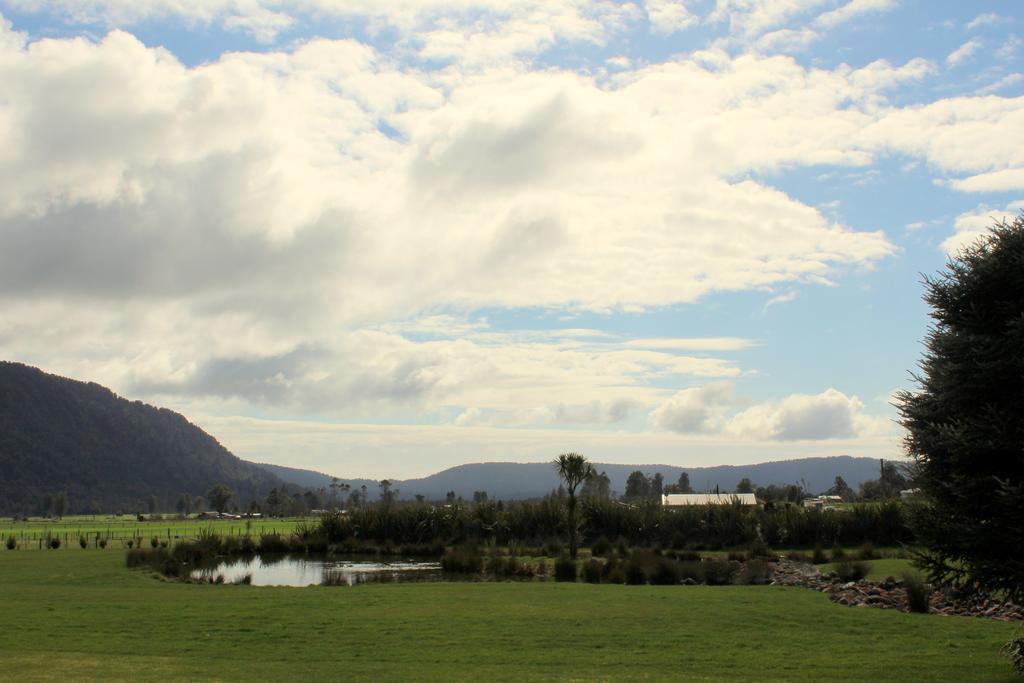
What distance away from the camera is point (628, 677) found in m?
11.2

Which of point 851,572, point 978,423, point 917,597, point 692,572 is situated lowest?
point 692,572

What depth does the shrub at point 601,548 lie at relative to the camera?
3456cm

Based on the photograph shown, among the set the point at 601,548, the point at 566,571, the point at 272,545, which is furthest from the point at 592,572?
the point at 272,545

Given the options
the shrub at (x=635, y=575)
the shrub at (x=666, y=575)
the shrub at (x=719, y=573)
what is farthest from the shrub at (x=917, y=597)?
the shrub at (x=635, y=575)

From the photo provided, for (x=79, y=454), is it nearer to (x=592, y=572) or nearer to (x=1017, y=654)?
(x=592, y=572)

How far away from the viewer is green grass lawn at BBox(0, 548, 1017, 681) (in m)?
11.5

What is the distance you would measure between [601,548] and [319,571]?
38.9 ft

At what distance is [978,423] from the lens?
33.6ft

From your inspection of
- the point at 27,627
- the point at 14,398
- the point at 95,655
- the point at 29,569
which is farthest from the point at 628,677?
the point at 14,398

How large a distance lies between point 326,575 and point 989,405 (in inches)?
932

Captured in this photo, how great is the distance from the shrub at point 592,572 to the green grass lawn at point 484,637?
16.9 feet

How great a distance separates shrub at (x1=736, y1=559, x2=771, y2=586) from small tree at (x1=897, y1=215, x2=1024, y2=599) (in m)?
12.5

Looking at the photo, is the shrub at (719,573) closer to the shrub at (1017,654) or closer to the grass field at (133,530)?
the shrub at (1017,654)

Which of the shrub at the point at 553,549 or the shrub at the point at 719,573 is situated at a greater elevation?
the shrub at the point at 719,573
